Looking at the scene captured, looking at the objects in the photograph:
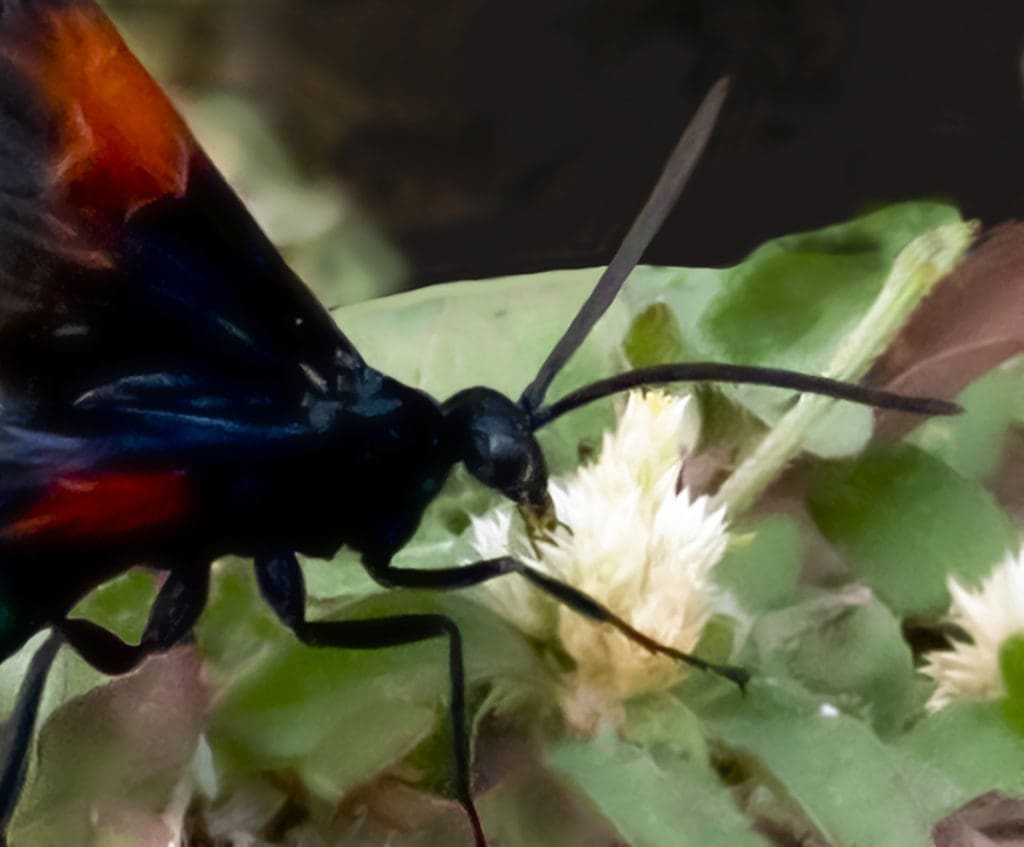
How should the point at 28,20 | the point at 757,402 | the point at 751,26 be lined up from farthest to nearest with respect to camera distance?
the point at 751,26 < the point at 757,402 < the point at 28,20

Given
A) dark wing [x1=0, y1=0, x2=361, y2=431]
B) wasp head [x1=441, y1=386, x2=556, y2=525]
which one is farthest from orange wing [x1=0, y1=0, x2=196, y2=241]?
wasp head [x1=441, y1=386, x2=556, y2=525]

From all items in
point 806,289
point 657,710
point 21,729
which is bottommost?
point 21,729

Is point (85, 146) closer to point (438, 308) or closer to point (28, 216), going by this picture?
point (28, 216)

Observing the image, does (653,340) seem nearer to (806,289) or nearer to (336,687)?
(806,289)

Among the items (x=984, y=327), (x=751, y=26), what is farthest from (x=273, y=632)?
(x=751, y=26)

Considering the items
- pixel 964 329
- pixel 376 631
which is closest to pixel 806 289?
pixel 964 329

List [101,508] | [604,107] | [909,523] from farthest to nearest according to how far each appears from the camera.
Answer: [604,107] → [909,523] → [101,508]

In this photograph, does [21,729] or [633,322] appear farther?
[633,322]

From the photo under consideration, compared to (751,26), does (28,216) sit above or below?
below

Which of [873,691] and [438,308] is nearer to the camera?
[873,691]
